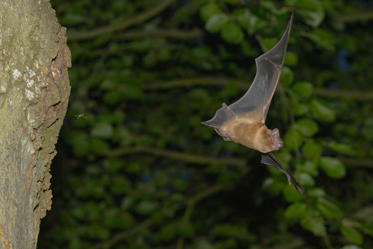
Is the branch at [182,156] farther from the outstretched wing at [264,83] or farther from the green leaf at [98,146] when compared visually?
the outstretched wing at [264,83]

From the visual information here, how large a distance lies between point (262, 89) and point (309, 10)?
1.78 ft

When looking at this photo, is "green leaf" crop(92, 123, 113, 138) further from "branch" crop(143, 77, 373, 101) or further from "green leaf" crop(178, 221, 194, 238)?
"green leaf" crop(178, 221, 194, 238)

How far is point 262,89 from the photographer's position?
2219mm

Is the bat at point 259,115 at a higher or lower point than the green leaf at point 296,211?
higher

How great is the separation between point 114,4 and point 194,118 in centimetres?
143

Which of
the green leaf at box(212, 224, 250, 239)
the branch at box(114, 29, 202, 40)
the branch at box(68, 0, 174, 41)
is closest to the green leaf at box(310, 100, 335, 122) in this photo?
the branch at box(68, 0, 174, 41)

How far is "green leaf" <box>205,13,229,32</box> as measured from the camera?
8.38 ft

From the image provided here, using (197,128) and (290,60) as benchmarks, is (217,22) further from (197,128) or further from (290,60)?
(197,128)

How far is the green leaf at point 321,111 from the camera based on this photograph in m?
2.55

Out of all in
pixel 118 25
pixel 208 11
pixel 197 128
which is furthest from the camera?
pixel 197 128

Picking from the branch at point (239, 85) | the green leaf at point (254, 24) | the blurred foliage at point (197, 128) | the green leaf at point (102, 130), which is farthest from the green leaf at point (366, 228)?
the green leaf at point (102, 130)

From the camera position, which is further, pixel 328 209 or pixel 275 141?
pixel 328 209

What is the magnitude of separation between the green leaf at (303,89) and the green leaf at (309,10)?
31 centimetres

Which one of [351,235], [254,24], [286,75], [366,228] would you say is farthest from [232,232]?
[254,24]
